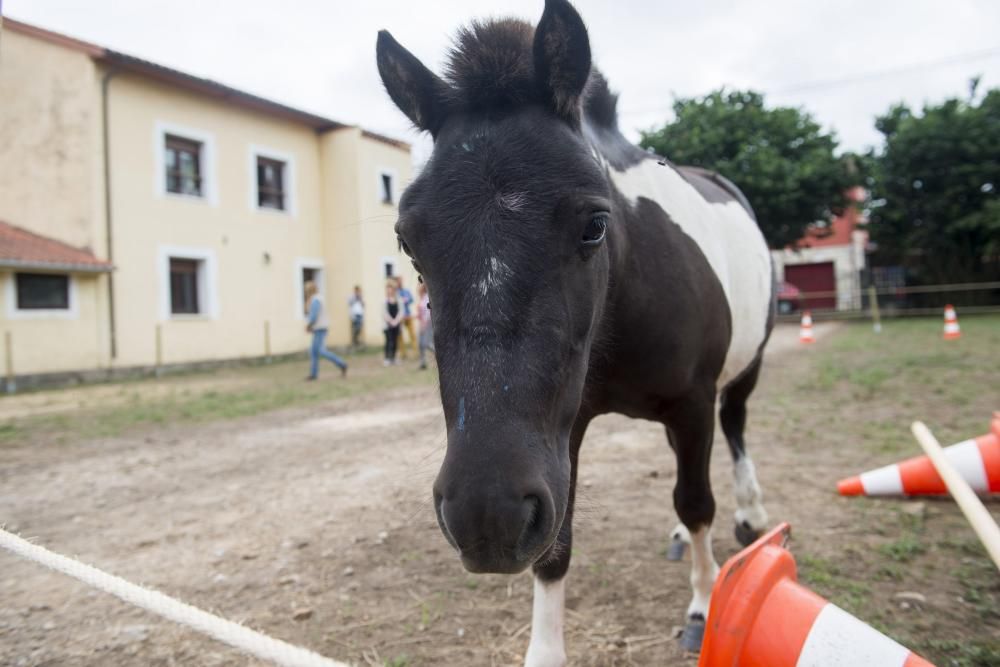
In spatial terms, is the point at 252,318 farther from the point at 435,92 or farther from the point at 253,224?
the point at 435,92

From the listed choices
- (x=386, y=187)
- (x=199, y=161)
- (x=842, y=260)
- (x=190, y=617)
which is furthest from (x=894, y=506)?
(x=842, y=260)

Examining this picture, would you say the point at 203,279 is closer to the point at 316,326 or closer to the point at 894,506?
the point at 316,326

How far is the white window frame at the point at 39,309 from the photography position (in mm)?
13195

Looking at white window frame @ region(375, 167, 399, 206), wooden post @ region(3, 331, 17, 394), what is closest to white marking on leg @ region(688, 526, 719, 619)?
wooden post @ region(3, 331, 17, 394)

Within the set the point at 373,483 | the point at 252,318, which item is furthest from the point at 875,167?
the point at 373,483

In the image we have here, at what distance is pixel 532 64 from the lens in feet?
5.61

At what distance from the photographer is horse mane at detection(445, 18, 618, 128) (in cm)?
171

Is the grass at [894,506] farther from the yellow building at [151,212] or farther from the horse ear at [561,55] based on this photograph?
the yellow building at [151,212]

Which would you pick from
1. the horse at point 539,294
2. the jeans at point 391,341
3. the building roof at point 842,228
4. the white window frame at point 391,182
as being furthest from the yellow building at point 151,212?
the building roof at point 842,228

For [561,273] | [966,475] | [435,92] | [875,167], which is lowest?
[966,475]

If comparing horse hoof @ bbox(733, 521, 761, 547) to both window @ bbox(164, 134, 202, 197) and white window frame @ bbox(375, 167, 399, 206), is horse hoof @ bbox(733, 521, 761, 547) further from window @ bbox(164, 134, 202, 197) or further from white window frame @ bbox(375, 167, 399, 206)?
white window frame @ bbox(375, 167, 399, 206)

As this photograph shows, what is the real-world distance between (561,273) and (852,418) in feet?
19.4

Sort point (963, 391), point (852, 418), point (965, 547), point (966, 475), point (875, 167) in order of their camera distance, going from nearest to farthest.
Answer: point (965, 547) < point (966, 475) < point (852, 418) < point (963, 391) < point (875, 167)

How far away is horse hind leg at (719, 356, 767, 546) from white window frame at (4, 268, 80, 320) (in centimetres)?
1530
